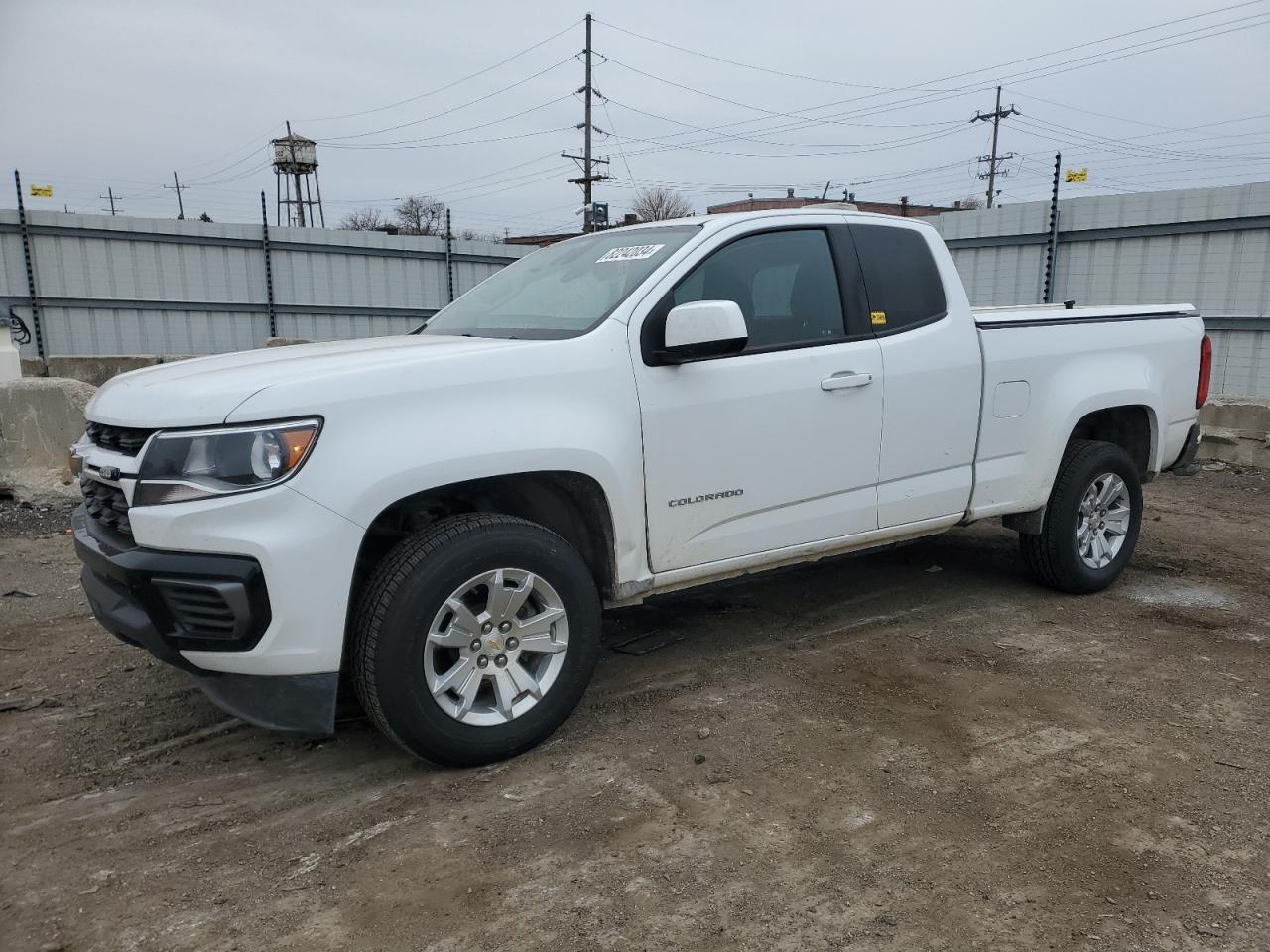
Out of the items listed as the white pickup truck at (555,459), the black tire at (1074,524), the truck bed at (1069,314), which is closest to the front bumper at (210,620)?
the white pickup truck at (555,459)

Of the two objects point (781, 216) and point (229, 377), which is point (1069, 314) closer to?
point (781, 216)

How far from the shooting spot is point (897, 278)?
436 cm

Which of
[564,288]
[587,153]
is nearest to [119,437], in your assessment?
[564,288]

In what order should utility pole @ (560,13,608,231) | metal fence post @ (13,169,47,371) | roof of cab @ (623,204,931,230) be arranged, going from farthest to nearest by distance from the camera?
1. utility pole @ (560,13,608,231)
2. metal fence post @ (13,169,47,371)
3. roof of cab @ (623,204,931,230)

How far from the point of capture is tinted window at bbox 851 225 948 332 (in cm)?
427

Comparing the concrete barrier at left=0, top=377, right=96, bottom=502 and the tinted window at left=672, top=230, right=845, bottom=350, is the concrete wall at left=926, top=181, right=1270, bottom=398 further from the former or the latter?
the concrete barrier at left=0, top=377, right=96, bottom=502

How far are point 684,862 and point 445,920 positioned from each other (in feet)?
2.23

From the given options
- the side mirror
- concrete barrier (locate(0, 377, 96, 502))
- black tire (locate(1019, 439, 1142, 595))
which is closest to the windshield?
the side mirror

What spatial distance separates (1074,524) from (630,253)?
281 centimetres

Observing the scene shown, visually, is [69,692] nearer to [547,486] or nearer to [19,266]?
[547,486]

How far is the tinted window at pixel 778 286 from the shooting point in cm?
384

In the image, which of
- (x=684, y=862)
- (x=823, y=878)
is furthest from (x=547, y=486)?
(x=823, y=878)

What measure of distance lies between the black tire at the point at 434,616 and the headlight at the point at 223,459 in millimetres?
473

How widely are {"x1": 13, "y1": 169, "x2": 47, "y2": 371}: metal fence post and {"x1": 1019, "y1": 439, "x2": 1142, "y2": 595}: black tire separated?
12.3 metres
